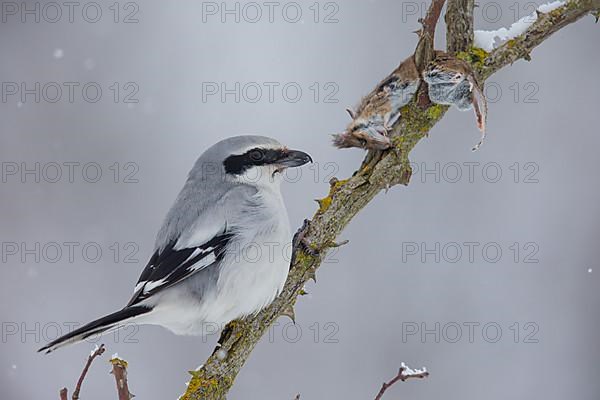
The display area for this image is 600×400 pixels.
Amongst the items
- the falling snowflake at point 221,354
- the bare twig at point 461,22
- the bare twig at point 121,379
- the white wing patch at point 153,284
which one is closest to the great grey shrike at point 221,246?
the white wing patch at point 153,284

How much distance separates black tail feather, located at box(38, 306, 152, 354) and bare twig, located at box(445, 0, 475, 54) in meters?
1.60

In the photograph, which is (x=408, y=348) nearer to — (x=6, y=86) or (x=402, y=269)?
(x=402, y=269)

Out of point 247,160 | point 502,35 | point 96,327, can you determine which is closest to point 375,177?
point 247,160

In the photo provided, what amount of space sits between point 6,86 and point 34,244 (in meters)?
1.55

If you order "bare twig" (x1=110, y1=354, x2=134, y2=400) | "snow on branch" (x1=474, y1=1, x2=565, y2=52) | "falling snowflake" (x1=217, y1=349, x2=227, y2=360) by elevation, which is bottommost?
"bare twig" (x1=110, y1=354, x2=134, y2=400)

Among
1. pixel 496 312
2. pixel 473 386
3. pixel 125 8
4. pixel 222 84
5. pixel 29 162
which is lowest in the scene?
pixel 473 386

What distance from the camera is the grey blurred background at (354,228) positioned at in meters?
6.04

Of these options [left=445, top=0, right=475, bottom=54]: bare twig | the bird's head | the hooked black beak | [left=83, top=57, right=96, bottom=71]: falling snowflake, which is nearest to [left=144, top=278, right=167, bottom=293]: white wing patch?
the bird's head

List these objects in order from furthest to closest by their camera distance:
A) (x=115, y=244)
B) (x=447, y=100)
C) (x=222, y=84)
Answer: (x=222, y=84)
(x=115, y=244)
(x=447, y=100)

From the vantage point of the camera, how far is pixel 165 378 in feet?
20.2

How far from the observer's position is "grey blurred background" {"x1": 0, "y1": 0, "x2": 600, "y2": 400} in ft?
19.8

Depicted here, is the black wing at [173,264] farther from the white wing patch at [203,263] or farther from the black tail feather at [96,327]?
the black tail feather at [96,327]

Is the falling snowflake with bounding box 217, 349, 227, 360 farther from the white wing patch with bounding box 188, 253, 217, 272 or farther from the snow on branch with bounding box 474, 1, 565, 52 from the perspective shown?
the snow on branch with bounding box 474, 1, 565, 52

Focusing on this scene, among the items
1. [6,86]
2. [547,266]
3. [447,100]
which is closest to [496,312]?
[547,266]
